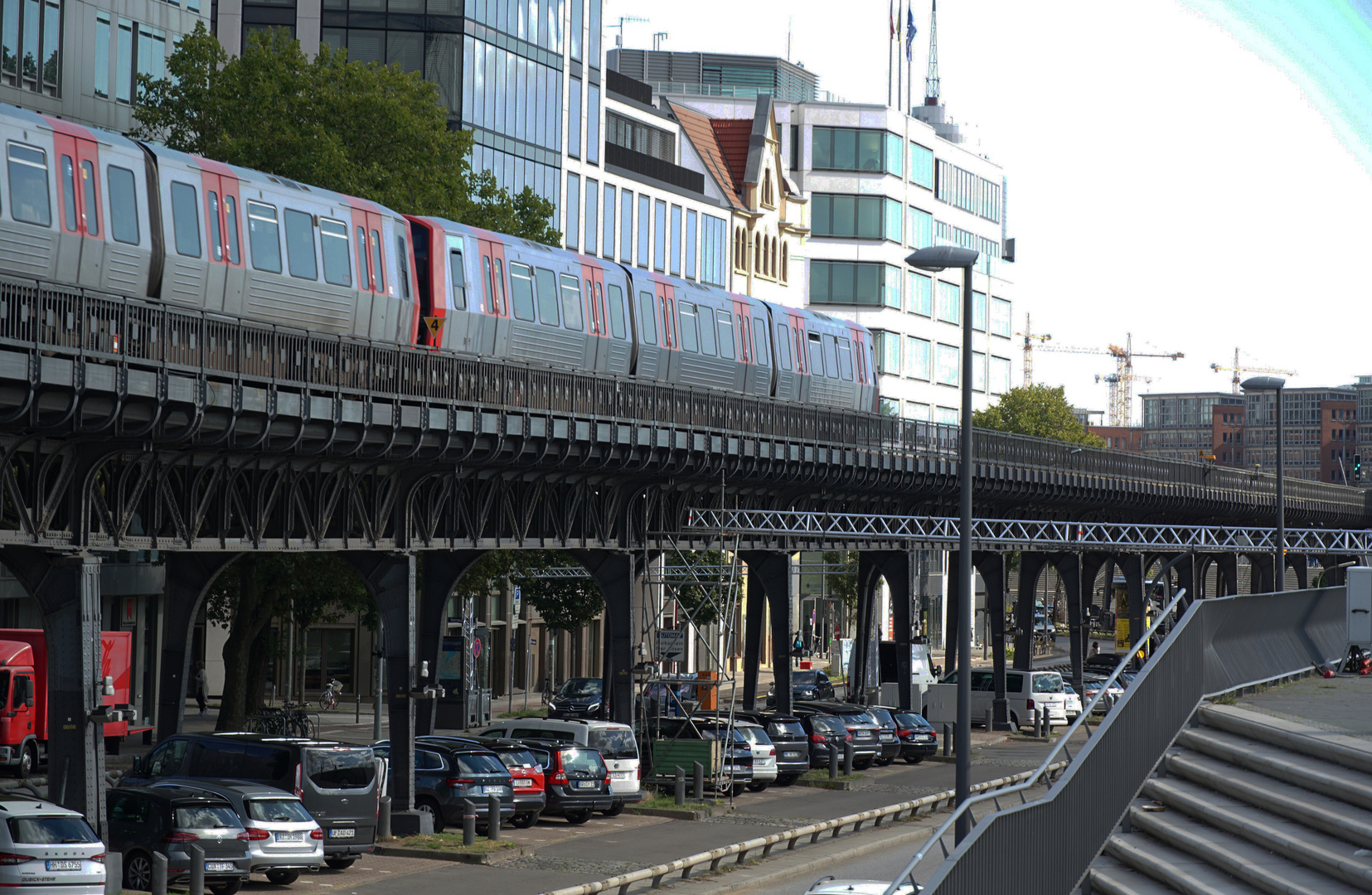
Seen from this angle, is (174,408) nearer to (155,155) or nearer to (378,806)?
(155,155)

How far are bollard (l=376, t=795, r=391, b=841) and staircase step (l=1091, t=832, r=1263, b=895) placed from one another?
731 inches

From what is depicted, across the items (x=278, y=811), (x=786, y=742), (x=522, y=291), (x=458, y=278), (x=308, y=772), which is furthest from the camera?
(x=786, y=742)

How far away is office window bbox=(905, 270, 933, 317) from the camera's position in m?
112

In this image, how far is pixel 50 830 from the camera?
77.5ft

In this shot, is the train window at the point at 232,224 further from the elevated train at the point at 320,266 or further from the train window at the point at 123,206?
the train window at the point at 123,206

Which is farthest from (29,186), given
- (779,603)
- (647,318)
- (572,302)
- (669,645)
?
(779,603)

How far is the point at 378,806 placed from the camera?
111ft

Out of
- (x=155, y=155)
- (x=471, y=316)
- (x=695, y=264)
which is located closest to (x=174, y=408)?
(x=155, y=155)

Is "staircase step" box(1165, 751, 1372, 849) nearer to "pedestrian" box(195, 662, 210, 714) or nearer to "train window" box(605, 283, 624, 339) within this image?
"train window" box(605, 283, 624, 339)

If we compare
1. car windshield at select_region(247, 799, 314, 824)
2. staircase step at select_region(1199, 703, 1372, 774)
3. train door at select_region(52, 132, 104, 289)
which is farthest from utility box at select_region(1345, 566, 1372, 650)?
train door at select_region(52, 132, 104, 289)

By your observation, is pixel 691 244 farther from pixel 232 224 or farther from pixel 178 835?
pixel 178 835

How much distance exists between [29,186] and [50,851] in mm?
9262

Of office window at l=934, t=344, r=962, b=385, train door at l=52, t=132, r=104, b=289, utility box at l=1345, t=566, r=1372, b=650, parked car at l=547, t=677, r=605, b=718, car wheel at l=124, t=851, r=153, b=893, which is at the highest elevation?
office window at l=934, t=344, r=962, b=385

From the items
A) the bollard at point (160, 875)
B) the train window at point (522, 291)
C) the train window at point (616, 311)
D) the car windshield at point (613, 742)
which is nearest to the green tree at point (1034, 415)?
the train window at point (616, 311)
